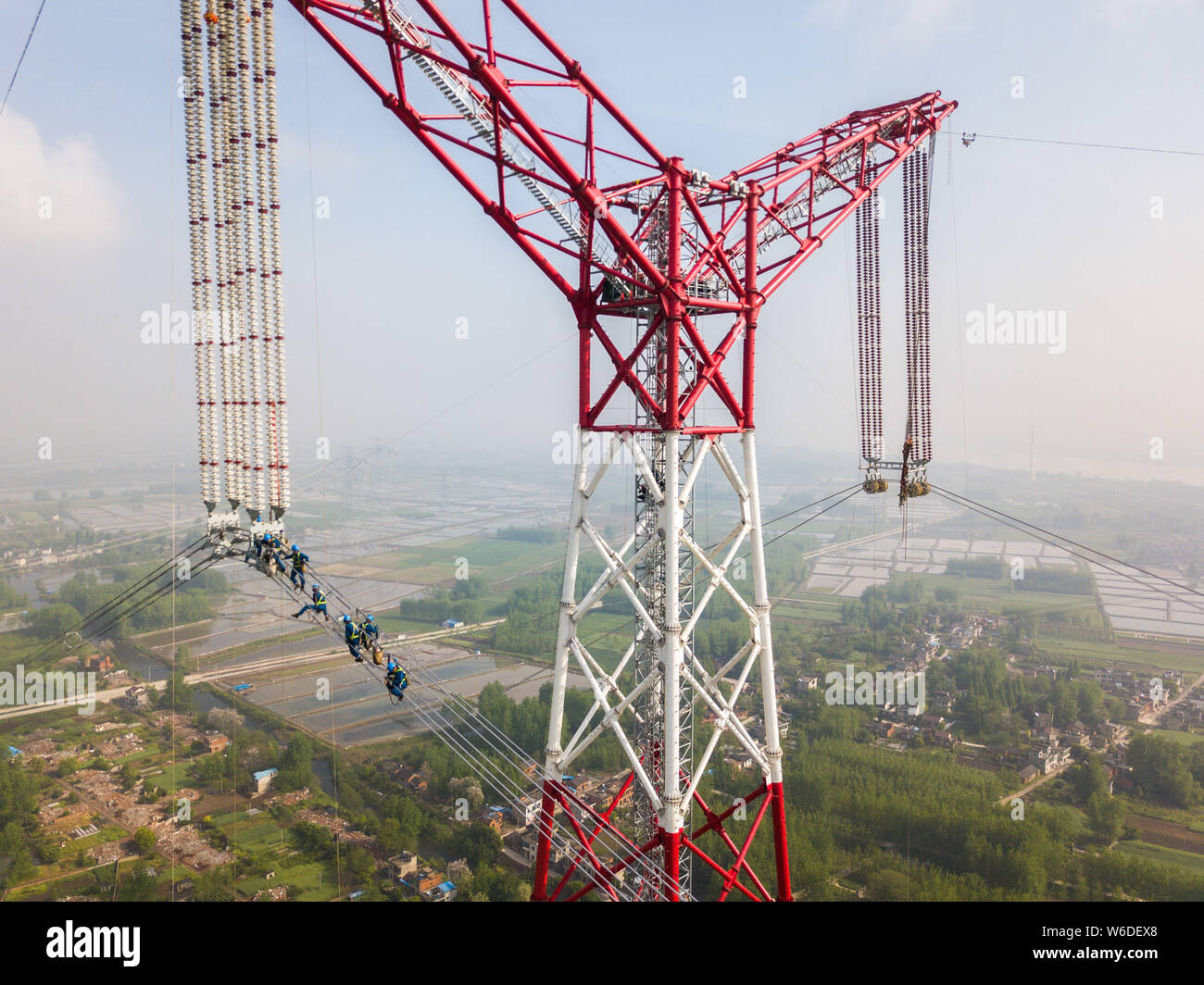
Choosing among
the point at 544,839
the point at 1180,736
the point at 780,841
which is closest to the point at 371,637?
the point at 544,839

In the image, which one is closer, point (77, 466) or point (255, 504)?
point (255, 504)

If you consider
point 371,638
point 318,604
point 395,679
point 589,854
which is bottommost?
point 589,854

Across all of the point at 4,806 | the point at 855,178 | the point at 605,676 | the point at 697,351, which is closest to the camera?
the point at 697,351

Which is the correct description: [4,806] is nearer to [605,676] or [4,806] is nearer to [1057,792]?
[605,676]

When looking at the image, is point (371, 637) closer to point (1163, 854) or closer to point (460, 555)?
point (1163, 854)

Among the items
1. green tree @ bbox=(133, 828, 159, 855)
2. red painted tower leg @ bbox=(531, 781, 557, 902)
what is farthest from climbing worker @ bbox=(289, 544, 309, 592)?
green tree @ bbox=(133, 828, 159, 855)

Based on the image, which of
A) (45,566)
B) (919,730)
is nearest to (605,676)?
(919,730)

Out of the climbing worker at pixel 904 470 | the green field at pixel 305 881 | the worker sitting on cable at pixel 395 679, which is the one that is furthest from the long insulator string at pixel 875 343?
the green field at pixel 305 881

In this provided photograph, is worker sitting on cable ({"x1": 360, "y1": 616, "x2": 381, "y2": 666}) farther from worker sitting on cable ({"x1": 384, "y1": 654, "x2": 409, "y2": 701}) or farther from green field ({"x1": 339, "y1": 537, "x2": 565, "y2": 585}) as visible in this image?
green field ({"x1": 339, "y1": 537, "x2": 565, "y2": 585})
